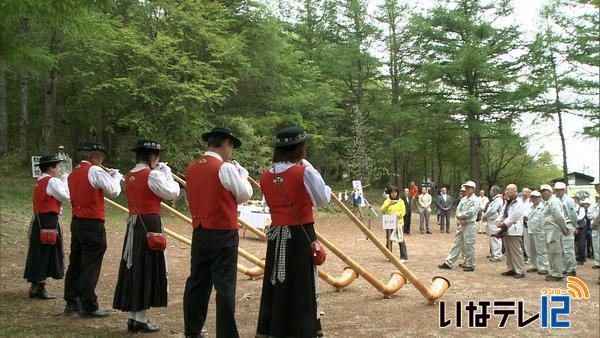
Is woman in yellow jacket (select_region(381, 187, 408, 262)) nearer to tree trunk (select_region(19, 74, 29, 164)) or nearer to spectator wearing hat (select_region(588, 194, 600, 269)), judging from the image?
spectator wearing hat (select_region(588, 194, 600, 269))

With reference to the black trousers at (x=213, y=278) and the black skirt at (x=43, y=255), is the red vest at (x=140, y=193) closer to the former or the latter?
the black trousers at (x=213, y=278)

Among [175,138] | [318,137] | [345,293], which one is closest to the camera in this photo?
[345,293]

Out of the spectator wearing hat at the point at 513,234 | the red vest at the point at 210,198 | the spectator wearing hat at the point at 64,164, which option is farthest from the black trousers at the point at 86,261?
the spectator wearing hat at the point at 513,234

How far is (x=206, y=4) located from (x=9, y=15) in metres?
16.4

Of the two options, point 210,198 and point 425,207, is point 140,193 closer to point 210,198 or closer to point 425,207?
point 210,198

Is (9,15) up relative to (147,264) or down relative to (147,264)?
up

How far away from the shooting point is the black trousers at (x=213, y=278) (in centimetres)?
414

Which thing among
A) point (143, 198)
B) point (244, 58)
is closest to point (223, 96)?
point (244, 58)

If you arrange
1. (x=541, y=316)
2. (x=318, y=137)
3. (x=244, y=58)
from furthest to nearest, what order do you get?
(x=318, y=137) → (x=244, y=58) → (x=541, y=316)

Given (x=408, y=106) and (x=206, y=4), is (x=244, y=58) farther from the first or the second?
(x=408, y=106)

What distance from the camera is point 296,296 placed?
417cm

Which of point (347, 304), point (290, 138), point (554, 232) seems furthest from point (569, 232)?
point (290, 138)

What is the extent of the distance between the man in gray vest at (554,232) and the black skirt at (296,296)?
6.68 meters

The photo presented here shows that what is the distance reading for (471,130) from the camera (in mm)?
28297
